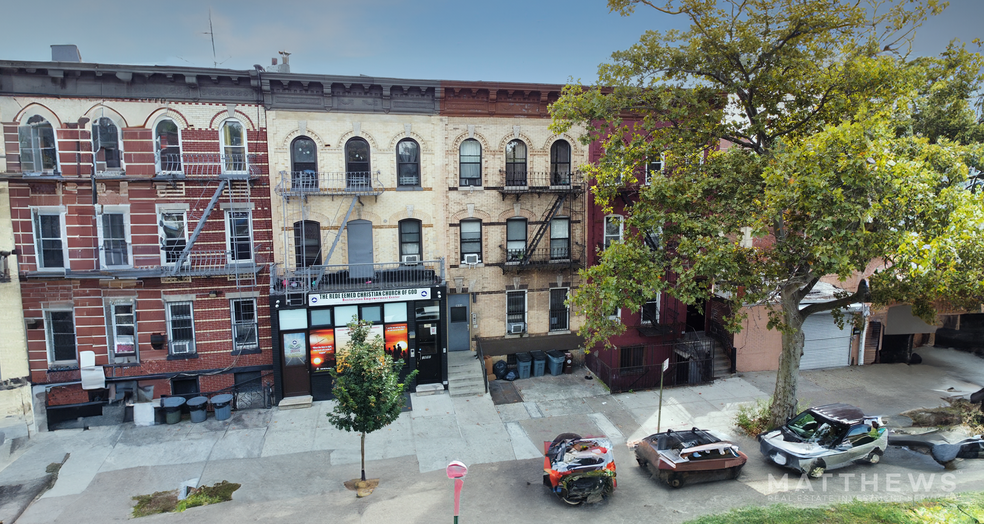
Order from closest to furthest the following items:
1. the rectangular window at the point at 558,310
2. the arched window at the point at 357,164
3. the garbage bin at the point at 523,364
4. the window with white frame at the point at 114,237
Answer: the window with white frame at the point at 114,237 → the arched window at the point at 357,164 → the garbage bin at the point at 523,364 → the rectangular window at the point at 558,310

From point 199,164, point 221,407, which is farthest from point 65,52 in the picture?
point 221,407

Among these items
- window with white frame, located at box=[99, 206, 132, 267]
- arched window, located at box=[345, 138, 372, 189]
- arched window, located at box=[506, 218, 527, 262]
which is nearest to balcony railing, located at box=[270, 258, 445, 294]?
arched window, located at box=[506, 218, 527, 262]

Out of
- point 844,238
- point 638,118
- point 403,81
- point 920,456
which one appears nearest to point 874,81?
point 844,238

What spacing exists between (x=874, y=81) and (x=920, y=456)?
9.75m

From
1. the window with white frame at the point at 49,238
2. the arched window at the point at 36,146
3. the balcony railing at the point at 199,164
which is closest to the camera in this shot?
the arched window at the point at 36,146

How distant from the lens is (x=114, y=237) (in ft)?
56.7

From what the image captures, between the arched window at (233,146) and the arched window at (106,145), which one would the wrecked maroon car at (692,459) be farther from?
the arched window at (106,145)

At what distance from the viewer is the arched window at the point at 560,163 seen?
20234 millimetres

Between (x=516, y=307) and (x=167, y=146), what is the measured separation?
1337cm

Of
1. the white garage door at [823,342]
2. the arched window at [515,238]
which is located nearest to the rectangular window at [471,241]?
the arched window at [515,238]

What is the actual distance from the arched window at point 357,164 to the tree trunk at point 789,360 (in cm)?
1387

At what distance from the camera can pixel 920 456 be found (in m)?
13.7

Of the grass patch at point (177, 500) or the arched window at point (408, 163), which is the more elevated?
the arched window at point (408, 163)

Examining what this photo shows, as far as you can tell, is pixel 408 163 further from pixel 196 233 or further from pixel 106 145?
pixel 106 145
